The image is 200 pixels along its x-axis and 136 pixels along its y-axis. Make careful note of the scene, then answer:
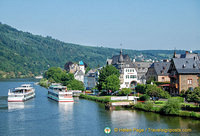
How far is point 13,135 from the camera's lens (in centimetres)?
5375

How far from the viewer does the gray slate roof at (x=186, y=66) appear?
3295 inches

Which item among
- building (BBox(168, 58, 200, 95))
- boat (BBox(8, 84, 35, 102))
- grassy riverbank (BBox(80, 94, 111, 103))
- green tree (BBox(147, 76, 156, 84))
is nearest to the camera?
building (BBox(168, 58, 200, 95))

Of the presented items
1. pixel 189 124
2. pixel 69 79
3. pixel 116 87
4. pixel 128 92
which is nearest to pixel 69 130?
pixel 189 124

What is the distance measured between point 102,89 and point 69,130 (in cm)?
4881

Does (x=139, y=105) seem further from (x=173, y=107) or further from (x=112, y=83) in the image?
(x=112, y=83)

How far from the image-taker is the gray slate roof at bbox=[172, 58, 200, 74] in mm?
83688

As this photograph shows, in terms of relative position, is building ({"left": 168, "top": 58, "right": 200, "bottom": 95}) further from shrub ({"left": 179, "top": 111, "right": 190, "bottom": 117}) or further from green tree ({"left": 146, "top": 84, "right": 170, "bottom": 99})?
shrub ({"left": 179, "top": 111, "right": 190, "bottom": 117})

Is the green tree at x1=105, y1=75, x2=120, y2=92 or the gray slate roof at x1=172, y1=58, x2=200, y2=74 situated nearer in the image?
the gray slate roof at x1=172, y1=58, x2=200, y2=74

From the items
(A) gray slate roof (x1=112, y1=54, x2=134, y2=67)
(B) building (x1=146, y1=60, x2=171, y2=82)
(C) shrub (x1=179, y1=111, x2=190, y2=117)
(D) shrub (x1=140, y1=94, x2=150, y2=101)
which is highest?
(A) gray slate roof (x1=112, y1=54, x2=134, y2=67)

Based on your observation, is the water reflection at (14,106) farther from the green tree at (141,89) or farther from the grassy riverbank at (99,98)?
the green tree at (141,89)

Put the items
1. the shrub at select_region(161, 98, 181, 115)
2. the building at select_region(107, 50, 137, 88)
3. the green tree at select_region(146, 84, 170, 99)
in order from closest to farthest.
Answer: the shrub at select_region(161, 98, 181, 115)
the green tree at select_region(146, 84, 170, 99)
the building at select_region(107, 50, 137, 88)

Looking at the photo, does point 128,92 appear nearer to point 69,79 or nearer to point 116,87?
point 116,87

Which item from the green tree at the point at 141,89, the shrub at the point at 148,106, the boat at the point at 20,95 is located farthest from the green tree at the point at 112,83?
the shrub at the point at 148,106

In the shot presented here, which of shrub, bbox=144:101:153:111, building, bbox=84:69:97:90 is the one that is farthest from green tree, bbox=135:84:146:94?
building, bbox=84:69:97:90
